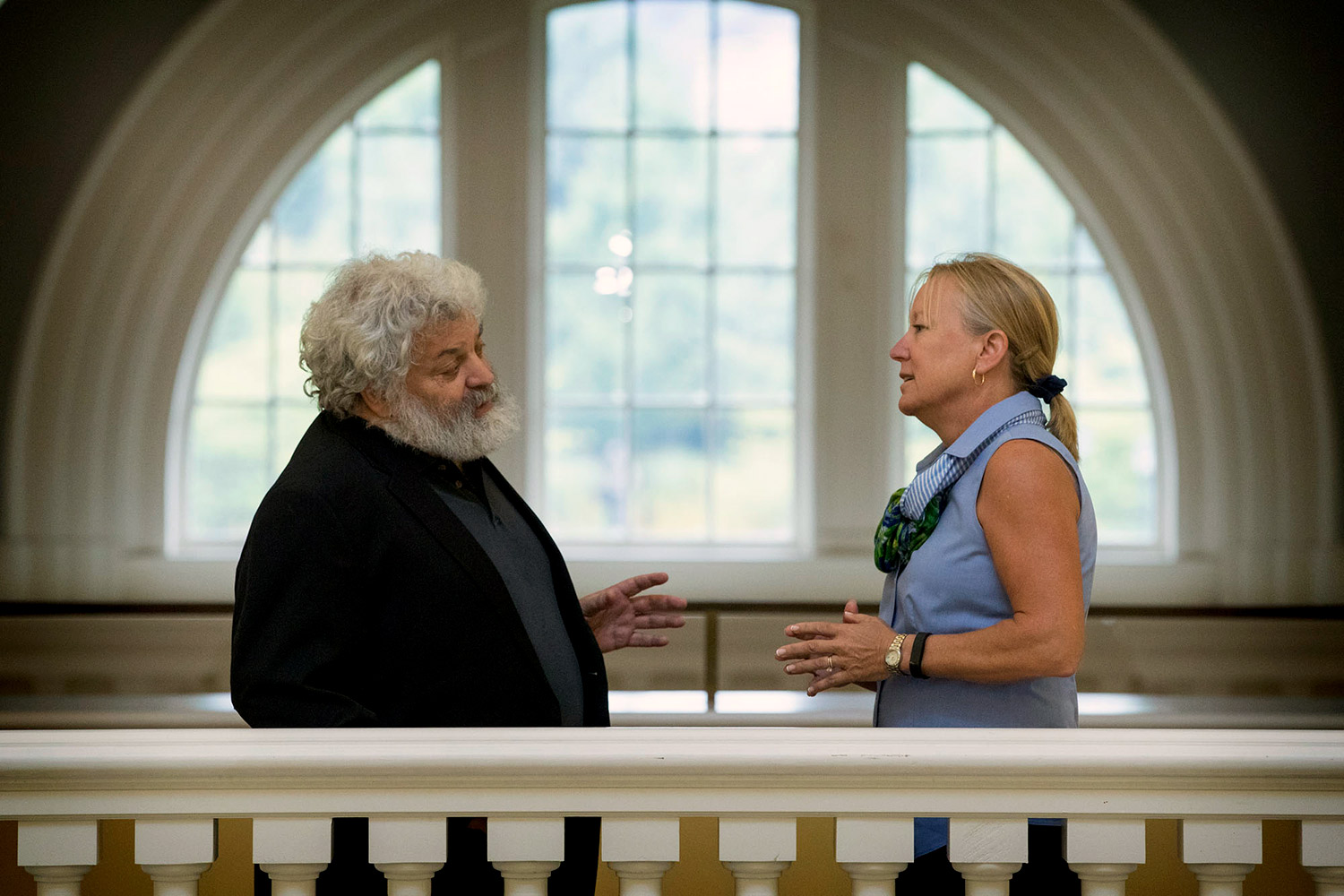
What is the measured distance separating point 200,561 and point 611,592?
416 cm

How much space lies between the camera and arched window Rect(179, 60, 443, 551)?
5695 millimetres

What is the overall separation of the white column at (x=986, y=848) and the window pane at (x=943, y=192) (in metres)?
4.82

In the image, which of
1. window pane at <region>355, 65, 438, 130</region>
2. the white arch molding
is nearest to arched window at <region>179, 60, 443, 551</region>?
window pane at <region>355, 65, 438, 130</region>

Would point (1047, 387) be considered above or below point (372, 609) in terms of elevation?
above

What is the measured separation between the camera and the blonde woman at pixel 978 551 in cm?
141

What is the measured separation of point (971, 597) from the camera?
1.52m

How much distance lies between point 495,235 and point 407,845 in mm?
4721

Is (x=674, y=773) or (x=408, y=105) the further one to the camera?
(x=408, y=105)

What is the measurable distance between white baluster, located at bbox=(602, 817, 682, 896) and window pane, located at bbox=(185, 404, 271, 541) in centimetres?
514

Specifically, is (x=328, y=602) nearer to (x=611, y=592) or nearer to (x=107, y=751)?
(x=107, y=751)

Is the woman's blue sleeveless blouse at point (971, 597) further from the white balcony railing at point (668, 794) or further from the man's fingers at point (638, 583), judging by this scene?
the man's fingers at point (638, 583)

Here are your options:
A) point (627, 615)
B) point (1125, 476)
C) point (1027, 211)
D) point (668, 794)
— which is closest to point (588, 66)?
point (1027, 211)

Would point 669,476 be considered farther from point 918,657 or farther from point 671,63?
point 918,657

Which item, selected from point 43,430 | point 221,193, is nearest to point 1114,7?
point 221,193
